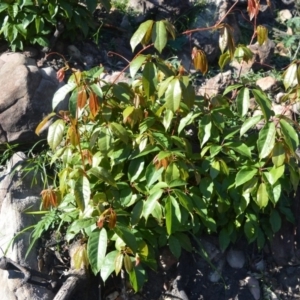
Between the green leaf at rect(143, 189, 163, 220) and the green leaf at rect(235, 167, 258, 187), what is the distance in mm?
401

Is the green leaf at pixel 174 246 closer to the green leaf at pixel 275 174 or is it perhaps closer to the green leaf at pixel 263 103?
the green leaf at pixel 275 174

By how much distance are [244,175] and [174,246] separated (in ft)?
1.61

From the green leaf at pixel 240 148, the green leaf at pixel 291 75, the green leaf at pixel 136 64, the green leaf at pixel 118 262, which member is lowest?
the green leaf at pixel 118 262

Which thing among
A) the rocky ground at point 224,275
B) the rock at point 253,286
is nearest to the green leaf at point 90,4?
the rocky ground at point 224,275

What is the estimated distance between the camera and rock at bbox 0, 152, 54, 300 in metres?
3.25

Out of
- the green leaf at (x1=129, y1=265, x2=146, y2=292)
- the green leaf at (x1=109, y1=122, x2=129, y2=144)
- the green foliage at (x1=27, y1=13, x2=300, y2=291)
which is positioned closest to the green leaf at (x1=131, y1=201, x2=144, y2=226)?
the green foliage at (x1=27, y1=13, x2=300, y2=291)

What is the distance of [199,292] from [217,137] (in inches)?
32.9

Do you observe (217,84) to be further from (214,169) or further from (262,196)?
(262,196)

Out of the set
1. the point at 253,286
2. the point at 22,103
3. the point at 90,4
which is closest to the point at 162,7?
the point at 90,4

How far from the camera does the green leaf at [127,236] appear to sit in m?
2.93

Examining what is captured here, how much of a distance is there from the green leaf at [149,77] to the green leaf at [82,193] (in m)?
0.51

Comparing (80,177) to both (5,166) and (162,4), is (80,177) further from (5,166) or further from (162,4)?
(162,4)

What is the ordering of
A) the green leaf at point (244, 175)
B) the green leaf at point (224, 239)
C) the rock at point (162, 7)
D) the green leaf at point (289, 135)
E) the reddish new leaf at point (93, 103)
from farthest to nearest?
the rock at point (162, 7) < the green leaf at point (224, 239) < the green leaf at point (244, 175) < the green leaf at point (289, 135) < the reddish new leaf at point (93, 103)

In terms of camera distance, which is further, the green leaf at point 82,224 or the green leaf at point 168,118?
the green leaf at point 168,118
